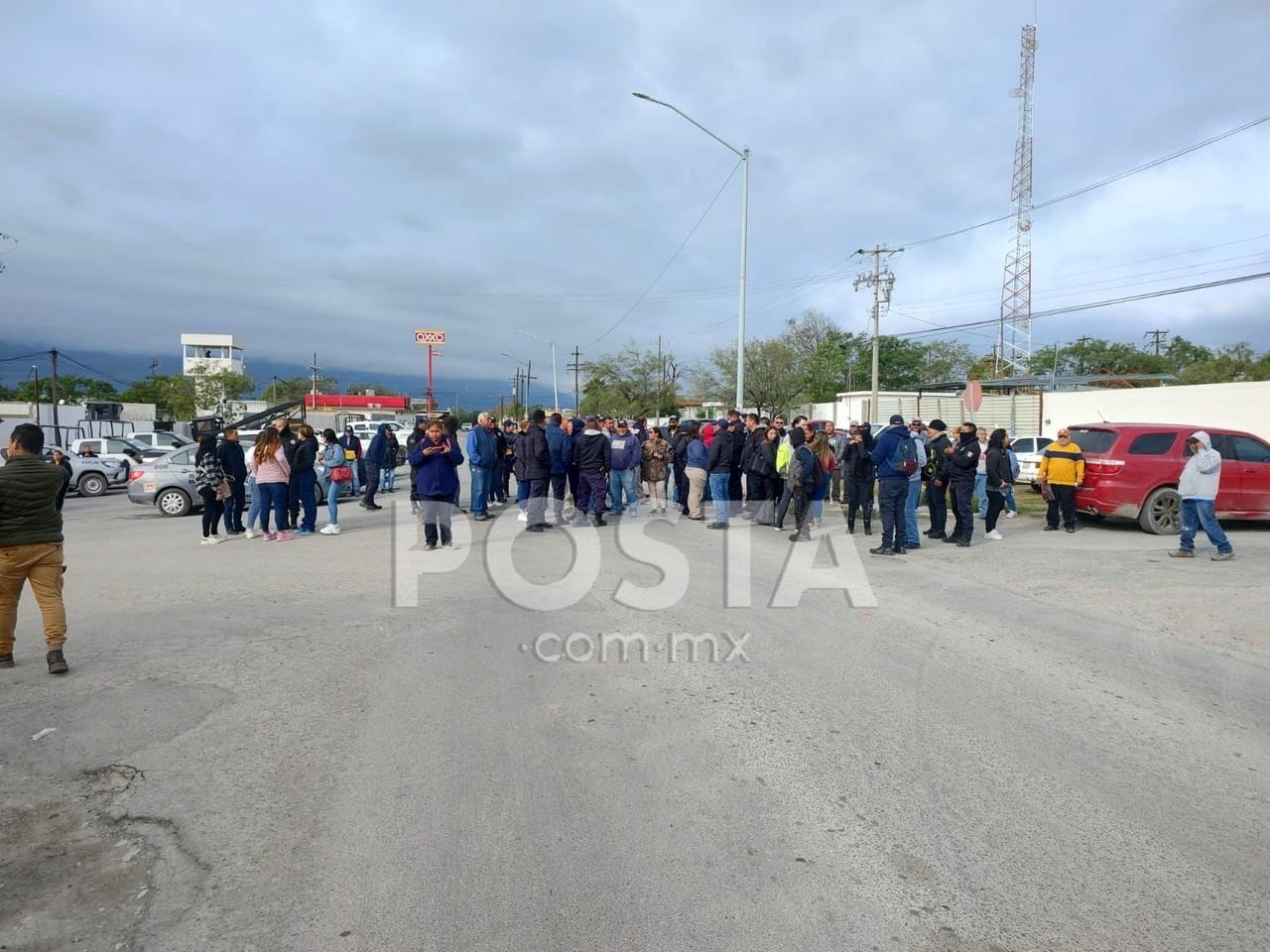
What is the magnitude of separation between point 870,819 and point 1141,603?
232 inches

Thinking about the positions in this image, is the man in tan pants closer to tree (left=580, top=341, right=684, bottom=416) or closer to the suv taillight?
the suv taillight

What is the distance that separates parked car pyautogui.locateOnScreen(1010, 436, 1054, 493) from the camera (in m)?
20.3

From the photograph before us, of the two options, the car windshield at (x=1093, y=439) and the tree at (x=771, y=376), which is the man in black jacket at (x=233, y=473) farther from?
the tree at (x=771, y=376)

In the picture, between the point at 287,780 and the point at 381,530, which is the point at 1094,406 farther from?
the point at 287,780

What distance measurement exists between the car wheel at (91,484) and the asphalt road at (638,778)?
1962cm

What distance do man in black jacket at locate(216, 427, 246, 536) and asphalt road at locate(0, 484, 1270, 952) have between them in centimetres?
431

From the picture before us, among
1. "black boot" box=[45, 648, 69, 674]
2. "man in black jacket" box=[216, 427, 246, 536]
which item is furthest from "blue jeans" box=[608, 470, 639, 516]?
"black boot" box=[45, 648, 69, 674]

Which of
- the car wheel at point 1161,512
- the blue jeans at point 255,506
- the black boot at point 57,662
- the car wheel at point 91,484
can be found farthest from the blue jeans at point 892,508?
the car wheel at point 91,484

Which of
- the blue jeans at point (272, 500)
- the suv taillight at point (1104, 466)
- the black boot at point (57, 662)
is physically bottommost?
the black boot at point (57, 662)

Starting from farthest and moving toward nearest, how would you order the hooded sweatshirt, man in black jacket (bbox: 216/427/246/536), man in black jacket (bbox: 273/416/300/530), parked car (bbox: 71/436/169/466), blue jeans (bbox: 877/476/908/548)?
parked car (bbox: 71/436/169/466), man in black jacket (bbox: 216/427/246/536), man in black jacket (bbox: 273/416/300/530), blue jeans (bbox: 877/476/908/548), the hooded sweatshirt

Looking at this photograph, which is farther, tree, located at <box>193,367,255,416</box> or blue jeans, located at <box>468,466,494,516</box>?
tree, located at <box>193,367,255,416</box>

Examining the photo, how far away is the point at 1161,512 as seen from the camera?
12641 mm

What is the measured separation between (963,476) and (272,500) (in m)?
10.0

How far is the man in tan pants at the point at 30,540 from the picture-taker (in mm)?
5555
